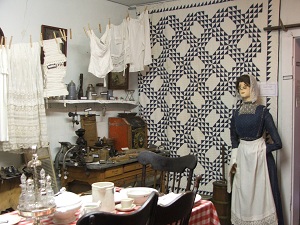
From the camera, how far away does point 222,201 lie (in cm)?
412

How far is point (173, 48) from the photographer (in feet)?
15.7

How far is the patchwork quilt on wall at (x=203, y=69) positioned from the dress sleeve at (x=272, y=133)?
10.5 inches

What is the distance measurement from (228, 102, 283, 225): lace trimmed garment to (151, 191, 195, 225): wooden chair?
212 cm

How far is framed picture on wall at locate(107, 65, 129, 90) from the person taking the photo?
4773mm

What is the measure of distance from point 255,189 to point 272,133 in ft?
1.95

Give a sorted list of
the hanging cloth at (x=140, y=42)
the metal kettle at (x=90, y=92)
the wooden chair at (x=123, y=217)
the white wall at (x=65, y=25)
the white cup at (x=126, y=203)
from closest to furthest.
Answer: the wooden chair at (x=123, y=217), the white cup at (x=126, y=203), the white wall at (x=65, y=25), the metal kettle at (x=90, y=92), the hanging cloth at (x=140, y=42)

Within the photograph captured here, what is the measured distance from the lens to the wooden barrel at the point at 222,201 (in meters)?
4.08

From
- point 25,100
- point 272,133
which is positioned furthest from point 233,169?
point 25,100

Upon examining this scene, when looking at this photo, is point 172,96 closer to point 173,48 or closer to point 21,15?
point 173,48

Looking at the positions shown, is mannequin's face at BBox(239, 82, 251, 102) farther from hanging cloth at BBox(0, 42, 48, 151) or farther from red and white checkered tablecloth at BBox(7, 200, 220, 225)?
hanging cloth at BBox(0, 42, 48, 151)

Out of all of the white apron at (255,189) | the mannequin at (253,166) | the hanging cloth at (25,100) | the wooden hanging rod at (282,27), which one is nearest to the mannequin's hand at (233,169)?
the mannequin at (253,166)

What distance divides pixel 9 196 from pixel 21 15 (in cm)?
175

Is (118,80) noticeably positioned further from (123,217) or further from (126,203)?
(123,217)

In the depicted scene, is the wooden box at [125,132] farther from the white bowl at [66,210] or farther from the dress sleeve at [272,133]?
the white bowl at [66,210]
